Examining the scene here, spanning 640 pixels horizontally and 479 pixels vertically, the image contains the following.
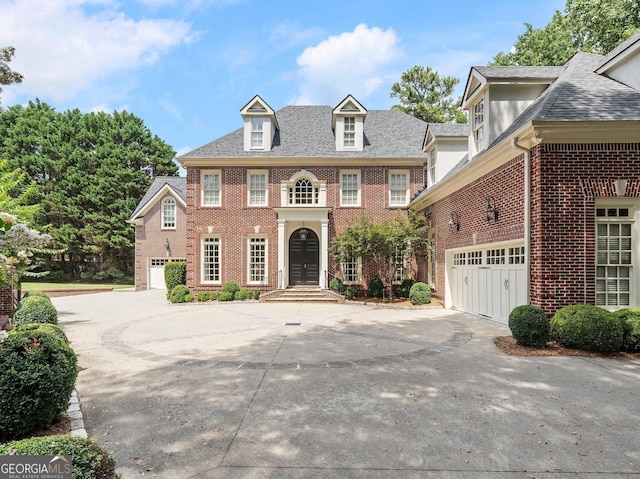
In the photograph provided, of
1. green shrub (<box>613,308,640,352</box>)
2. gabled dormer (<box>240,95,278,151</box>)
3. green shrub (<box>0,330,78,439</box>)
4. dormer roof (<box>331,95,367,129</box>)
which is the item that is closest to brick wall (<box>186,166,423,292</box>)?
gabled dormer (<box>240,95,278,151</box>)

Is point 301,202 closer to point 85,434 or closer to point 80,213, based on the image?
point 85,434

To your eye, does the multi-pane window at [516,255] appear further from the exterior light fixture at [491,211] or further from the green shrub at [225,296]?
the green shrub at [225,296]

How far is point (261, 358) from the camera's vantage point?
6.71m

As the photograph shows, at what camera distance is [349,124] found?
18.2 metres

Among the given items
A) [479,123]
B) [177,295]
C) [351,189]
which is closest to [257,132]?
[351,189]

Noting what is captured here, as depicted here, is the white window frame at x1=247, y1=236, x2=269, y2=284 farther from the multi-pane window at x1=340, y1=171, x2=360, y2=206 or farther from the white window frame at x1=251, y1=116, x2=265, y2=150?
the white window frame at x1=251, y1=116, x2=265, y2=150

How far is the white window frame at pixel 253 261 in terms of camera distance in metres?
17.5

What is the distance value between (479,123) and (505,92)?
120 centimetres

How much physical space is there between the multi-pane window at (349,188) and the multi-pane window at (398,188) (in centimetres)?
164

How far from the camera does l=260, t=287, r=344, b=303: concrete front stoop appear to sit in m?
16.0

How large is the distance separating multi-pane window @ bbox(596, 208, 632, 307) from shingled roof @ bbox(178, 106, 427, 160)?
9.95 metres

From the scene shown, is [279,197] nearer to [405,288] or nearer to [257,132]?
[257,132]

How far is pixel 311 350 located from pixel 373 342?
155cm

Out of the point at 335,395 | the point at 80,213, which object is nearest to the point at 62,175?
the point at 80,213
